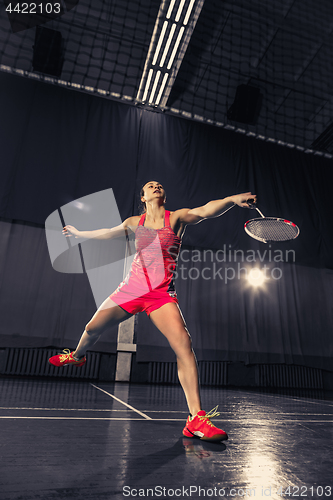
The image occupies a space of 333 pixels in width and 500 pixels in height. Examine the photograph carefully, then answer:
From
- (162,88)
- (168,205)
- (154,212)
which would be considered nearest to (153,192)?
(154,212)

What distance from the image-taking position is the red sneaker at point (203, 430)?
146 centimetres

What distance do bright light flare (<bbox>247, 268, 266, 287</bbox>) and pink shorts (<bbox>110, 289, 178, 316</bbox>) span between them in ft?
15.6

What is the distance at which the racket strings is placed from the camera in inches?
99.7

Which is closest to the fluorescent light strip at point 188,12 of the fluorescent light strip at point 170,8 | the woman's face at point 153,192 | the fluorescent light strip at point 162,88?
the fluorescent light strip at point 170,8

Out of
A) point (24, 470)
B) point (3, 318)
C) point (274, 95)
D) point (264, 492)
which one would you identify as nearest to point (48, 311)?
point (3, 318)

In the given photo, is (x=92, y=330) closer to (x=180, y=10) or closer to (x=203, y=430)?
(x=203, y=430)

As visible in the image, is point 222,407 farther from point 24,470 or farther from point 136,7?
point 136,7

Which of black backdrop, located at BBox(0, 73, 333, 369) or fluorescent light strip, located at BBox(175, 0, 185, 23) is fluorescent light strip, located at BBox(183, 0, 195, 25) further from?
black backdrop, located at BBox(0, 73, 333, 369)

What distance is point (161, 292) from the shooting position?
1805 millimetres

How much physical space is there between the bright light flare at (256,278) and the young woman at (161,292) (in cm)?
453

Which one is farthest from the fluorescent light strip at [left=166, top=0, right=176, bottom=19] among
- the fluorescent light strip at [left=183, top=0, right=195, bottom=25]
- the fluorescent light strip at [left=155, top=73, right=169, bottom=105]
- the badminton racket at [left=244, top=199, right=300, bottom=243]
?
the badminton racket at [left=244, top=199, right=300, bottom=243]

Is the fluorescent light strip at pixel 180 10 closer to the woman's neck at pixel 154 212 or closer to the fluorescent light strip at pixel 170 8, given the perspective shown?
the fluorescent light strip at pixel 170 8

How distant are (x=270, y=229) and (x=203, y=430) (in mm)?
1641

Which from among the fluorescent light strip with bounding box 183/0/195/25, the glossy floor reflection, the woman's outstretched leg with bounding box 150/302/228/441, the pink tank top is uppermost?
the fluorescent light strip with bounding box 183/0/195/25
